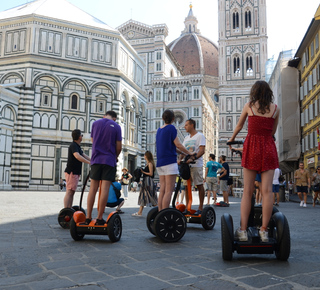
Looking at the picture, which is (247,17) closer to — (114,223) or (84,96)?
(84,96)

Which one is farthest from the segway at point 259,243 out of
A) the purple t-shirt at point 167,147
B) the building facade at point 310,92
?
the building facade at point 310,92

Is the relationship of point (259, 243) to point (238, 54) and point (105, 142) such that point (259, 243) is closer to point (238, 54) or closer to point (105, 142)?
point (105, 142)

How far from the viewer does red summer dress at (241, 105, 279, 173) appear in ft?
11.3

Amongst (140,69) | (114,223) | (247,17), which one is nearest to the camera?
(114,223)

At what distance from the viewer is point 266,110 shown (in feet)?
11.6

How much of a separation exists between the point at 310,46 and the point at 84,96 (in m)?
17.0

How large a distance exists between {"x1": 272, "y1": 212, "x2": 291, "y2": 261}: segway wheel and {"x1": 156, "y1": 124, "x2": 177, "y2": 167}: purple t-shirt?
2057 mm

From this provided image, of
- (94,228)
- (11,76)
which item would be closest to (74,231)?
(94,228)

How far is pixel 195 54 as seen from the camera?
112562 mm

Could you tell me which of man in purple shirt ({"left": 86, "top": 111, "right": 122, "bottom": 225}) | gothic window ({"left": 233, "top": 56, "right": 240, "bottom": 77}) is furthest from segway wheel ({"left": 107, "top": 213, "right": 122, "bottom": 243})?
gothic window ({"left": 233, "top": 56, "right": 240, "bottom": 77})

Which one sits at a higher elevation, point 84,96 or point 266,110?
point 84,96

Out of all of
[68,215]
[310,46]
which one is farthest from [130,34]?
[68,215]

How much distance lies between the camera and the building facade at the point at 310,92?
81.5 ft

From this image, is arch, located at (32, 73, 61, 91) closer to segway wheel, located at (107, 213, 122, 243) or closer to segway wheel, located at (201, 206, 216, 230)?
segway wheel, located at (201, 206, 216, 230)
